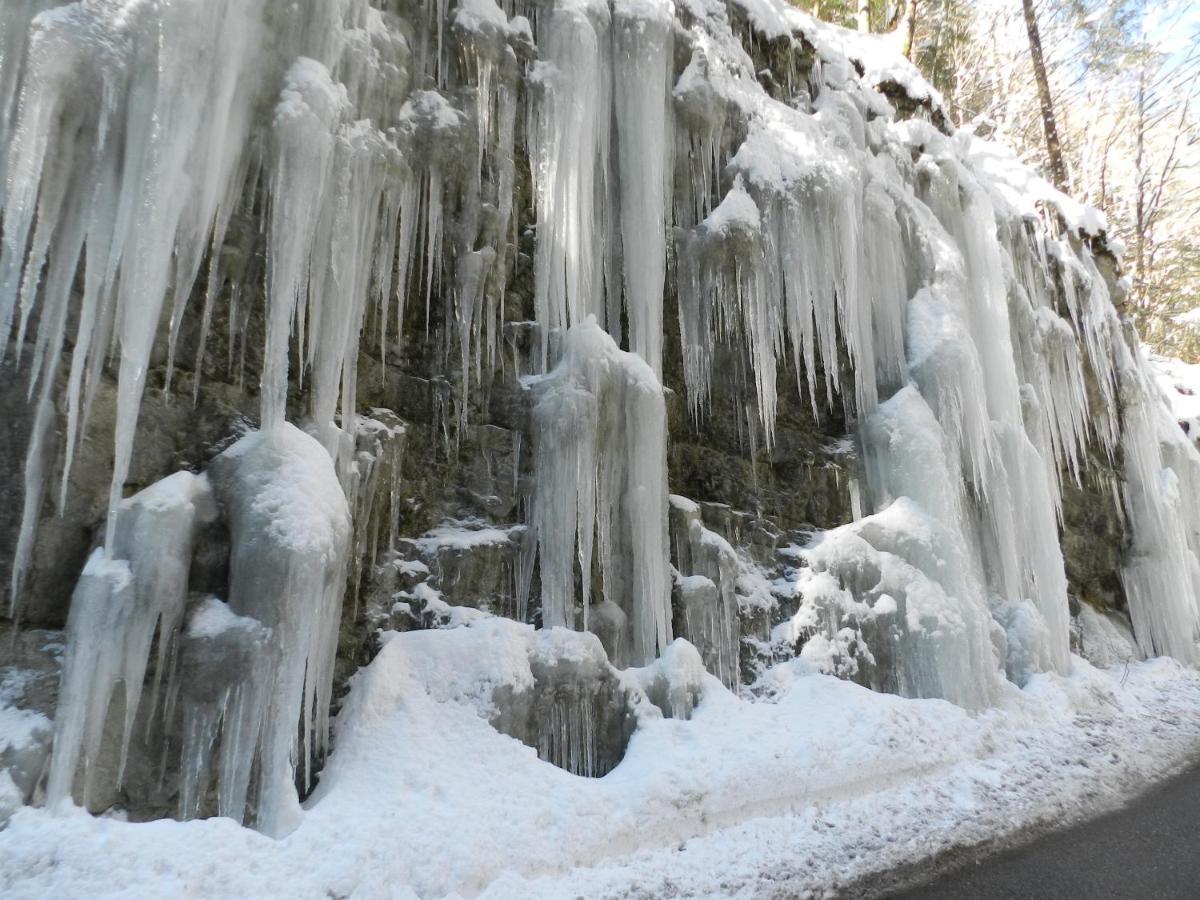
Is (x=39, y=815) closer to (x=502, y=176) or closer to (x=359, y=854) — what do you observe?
(x=359, y=854)

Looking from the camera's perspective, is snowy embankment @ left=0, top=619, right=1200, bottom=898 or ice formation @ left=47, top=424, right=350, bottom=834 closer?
snowy embankment @ left=0, top=619, right=1200, bottom=898

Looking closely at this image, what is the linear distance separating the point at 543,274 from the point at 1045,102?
13010 mm

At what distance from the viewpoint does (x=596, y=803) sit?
12.8 ft

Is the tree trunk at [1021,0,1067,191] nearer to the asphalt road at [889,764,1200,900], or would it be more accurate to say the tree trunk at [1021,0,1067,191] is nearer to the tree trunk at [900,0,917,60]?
the tree trunk at [900,0,917,60]

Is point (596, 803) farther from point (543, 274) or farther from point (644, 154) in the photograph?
point (644, 154)

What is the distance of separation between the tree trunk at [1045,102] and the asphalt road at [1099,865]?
1334 cm

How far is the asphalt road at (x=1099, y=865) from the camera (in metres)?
3.55

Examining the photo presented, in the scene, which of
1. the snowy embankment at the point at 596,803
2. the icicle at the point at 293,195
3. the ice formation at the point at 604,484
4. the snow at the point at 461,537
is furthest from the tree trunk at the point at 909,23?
the snow at the point at 461,537

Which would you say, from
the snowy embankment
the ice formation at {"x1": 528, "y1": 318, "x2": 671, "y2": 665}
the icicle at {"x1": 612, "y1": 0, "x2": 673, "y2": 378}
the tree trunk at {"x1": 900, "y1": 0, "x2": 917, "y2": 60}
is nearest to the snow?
the ice formation at {"x1": 528, "y1": 318, "x2": 671, "y2": 665}

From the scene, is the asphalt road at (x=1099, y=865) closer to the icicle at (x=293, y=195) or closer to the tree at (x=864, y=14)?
the icicle at (x=293, y=195)

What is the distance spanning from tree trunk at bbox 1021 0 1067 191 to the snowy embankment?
12.4 meters

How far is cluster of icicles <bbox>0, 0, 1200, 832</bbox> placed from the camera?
11.5 feet

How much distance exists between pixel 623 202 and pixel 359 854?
5.01 metres

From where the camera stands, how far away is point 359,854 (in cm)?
317
